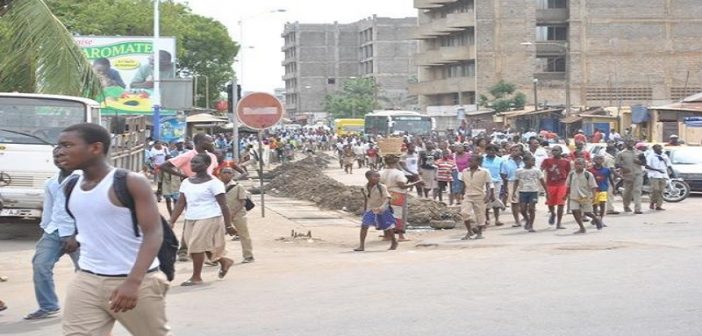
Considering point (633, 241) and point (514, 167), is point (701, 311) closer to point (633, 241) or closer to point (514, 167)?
point (633, 241)

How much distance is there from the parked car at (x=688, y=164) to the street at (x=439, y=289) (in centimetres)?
937

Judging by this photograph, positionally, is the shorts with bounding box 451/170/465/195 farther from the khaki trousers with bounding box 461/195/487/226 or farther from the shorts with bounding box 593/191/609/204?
the khaki trousers with bounding box 461/195/487/226

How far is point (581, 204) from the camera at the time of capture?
1825 centimetres

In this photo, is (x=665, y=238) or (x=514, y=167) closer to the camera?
(x=665, y=238)

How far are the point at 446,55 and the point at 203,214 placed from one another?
Answer: 251 feet

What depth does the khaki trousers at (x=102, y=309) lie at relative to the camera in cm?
560

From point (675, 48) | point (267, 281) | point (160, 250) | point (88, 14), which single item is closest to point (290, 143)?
point (88, 14)

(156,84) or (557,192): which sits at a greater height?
(156,84)

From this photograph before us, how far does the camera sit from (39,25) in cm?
1403

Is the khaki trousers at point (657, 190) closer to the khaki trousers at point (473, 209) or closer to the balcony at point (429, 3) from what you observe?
the khaki trousers at point (473, 209)

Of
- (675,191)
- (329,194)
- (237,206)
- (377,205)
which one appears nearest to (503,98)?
(675,191)

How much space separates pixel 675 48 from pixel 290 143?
36.6 meters

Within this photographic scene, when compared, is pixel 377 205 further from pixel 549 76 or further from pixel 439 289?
pixel 549 76

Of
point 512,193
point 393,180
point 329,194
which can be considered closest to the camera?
point 393,180
